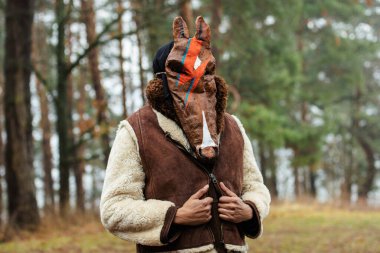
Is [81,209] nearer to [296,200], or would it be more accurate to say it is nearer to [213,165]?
[296,200]

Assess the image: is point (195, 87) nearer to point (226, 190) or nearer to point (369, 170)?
point (226, 190)

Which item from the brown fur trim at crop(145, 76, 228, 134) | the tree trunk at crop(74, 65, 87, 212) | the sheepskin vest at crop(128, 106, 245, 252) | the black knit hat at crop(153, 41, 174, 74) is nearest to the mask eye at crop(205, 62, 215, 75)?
the brown fur trim at crop(145, 76, 228, 134)

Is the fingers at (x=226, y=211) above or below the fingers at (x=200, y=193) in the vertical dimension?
below

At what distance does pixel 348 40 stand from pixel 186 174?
21.1m

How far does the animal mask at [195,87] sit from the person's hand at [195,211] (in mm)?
183

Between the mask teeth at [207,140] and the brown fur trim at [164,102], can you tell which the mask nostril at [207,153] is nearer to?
the mask teeth at [207,140]

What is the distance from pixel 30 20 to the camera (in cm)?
1095

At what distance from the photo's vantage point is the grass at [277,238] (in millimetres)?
8617

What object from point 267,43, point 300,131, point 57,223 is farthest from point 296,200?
point 57,223

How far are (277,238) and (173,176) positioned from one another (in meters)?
7.86

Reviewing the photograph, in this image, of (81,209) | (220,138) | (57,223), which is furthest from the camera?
(81,209)

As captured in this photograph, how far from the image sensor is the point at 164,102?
2.62m

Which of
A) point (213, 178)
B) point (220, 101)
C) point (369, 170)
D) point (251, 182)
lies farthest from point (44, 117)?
point (213, 178)

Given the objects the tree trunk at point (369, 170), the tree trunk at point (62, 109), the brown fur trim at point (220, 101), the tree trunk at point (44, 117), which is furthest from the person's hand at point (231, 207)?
the tree trunk at point (369, 170)
